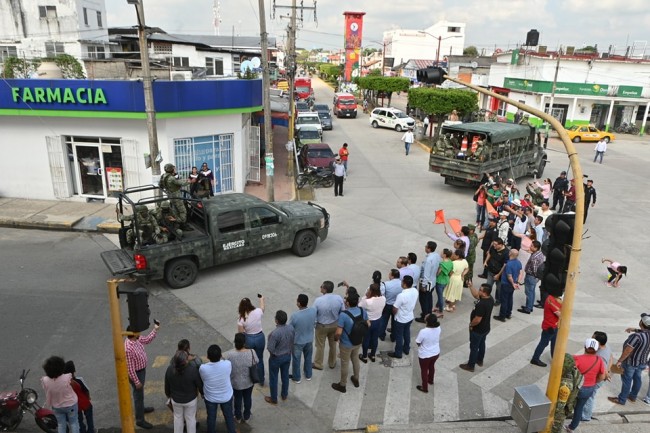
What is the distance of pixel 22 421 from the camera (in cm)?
638

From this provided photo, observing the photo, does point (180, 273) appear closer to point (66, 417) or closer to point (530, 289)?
point (66, 417)

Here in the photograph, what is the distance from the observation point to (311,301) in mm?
9812

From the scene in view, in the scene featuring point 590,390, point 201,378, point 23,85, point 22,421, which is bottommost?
point 22,421

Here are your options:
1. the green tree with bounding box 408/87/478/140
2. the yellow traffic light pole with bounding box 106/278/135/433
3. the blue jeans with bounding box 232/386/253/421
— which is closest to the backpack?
the blue jeans with bounding box 232/386/253/421

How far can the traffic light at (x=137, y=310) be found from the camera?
17.1 feet

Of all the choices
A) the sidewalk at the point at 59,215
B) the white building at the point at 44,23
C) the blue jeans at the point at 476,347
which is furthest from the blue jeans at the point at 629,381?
the white building at the point at 44,23

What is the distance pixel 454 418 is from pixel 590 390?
5.81 feet

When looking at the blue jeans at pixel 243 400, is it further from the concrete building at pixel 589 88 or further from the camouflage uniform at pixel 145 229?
the concrete building at pixel 589 88

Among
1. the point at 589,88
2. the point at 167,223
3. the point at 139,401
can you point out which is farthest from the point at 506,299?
the point at 589,88

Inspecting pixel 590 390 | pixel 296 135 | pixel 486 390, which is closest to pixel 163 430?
pixel 486 390

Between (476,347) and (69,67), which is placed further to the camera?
(69,67)

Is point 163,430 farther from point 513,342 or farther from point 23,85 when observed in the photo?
point 23,85

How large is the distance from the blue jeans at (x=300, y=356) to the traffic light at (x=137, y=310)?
2295mm

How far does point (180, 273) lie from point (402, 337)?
4929mm
